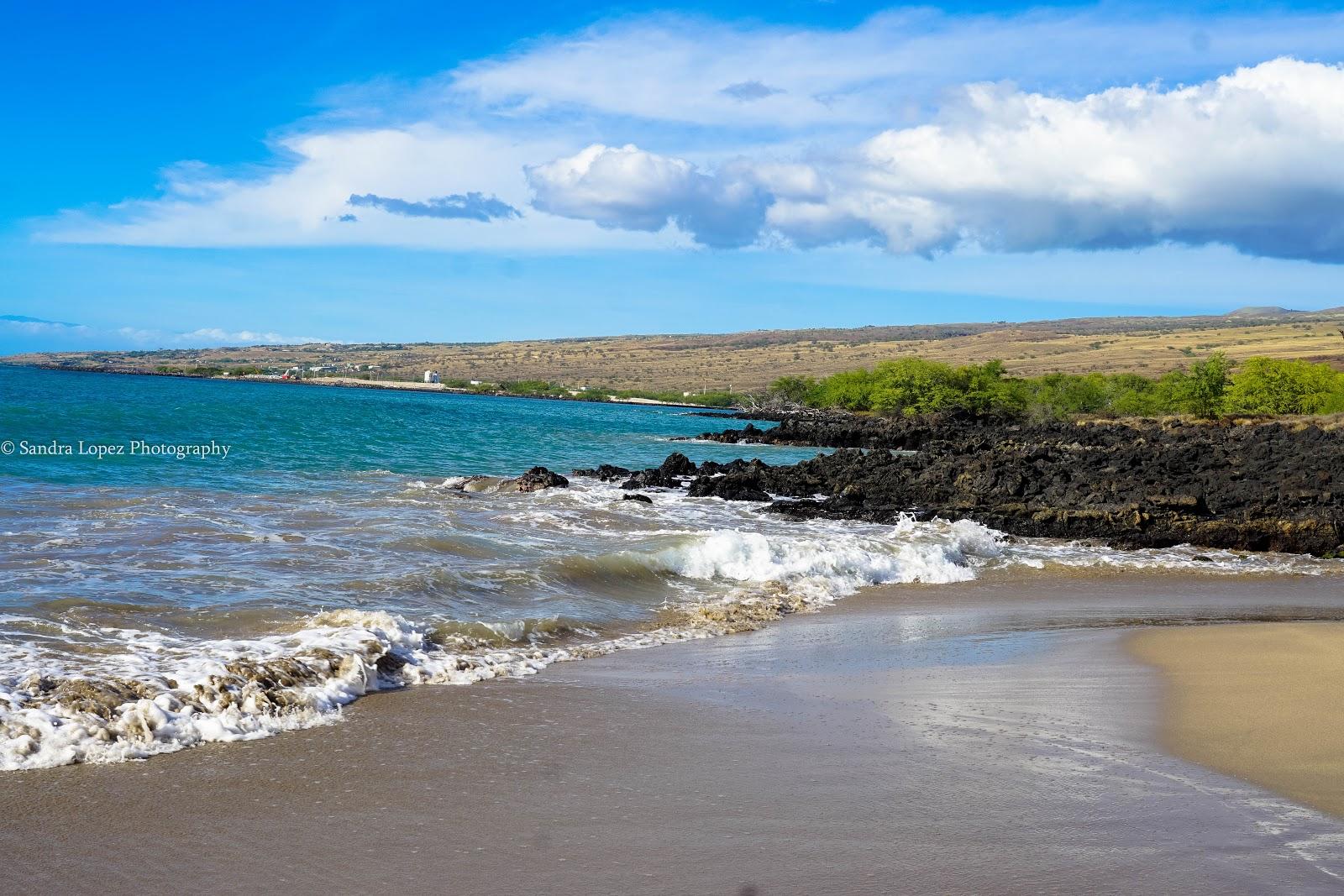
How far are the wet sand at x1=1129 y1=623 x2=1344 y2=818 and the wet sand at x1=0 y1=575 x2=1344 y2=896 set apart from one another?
0.31 meters

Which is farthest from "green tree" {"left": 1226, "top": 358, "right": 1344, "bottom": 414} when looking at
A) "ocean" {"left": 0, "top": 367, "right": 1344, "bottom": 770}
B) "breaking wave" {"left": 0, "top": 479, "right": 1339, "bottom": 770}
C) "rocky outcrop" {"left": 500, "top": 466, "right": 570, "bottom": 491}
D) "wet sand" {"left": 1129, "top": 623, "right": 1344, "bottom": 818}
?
"wet sand" {"left": 1129, "top": 623, "right": 1344, "bottom": 818}

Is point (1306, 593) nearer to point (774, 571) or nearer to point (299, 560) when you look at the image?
point (774, 571)

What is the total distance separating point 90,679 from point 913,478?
81.1 ft

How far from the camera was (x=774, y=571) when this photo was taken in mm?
15422

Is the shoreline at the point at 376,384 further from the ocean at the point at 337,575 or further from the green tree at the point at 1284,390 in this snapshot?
the ocean at the point at 337,575

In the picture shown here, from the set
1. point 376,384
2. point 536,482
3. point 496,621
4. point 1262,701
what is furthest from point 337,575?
point 376,384

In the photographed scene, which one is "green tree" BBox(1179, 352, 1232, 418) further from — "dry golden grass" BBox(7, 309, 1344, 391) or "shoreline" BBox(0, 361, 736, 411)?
"shoreline" BBox(0, 361, 736, 411)

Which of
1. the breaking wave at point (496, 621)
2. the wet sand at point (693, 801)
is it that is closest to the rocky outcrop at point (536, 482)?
the breaking wave at point (496, 621)

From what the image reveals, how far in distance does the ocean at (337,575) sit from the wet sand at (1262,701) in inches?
178

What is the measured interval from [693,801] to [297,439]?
37885 mm

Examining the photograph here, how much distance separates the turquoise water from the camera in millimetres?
25766

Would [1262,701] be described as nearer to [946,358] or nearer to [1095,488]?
[1095,488]

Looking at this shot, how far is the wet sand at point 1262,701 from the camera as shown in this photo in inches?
267

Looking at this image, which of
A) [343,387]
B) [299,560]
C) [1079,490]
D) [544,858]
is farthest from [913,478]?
[343,387]
